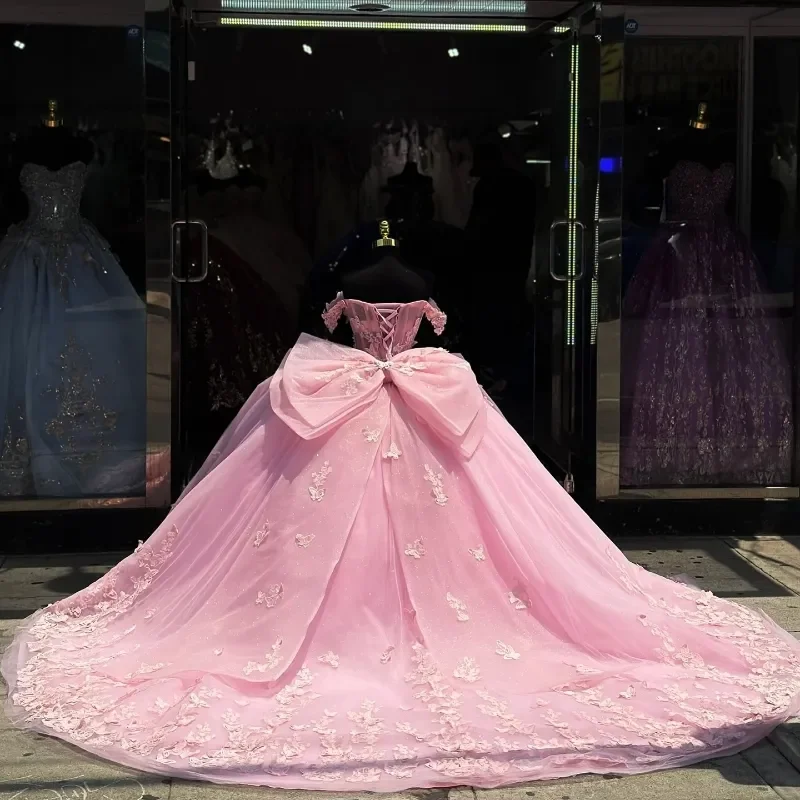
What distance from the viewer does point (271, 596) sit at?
3998 millimetres

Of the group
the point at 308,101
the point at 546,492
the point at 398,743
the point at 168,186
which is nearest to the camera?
the point at 398,743

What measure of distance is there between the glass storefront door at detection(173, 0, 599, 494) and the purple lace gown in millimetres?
439

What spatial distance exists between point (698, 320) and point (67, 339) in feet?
9.51

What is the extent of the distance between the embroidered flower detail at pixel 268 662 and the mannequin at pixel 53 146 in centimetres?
279

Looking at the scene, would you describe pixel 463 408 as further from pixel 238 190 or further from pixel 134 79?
pixel 238 190

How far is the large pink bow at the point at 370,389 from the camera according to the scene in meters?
4.25

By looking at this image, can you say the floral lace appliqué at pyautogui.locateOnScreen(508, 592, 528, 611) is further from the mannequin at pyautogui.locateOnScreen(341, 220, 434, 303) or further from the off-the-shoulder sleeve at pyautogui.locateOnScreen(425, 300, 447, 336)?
the mannequin at pyautogui.locateOnScreen(341, 220, 434, 303)

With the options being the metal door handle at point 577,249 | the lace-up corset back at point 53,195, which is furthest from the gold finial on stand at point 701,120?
the lace-up corset back at point 53,195

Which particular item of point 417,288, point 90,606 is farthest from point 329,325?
point 90,606

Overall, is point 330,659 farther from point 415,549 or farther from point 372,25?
point 372,25

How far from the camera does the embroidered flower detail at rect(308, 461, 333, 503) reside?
13.6 ft

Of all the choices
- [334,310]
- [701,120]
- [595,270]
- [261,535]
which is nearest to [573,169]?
[595,270]

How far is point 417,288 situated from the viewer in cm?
458

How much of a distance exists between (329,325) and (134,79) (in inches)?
67.5
